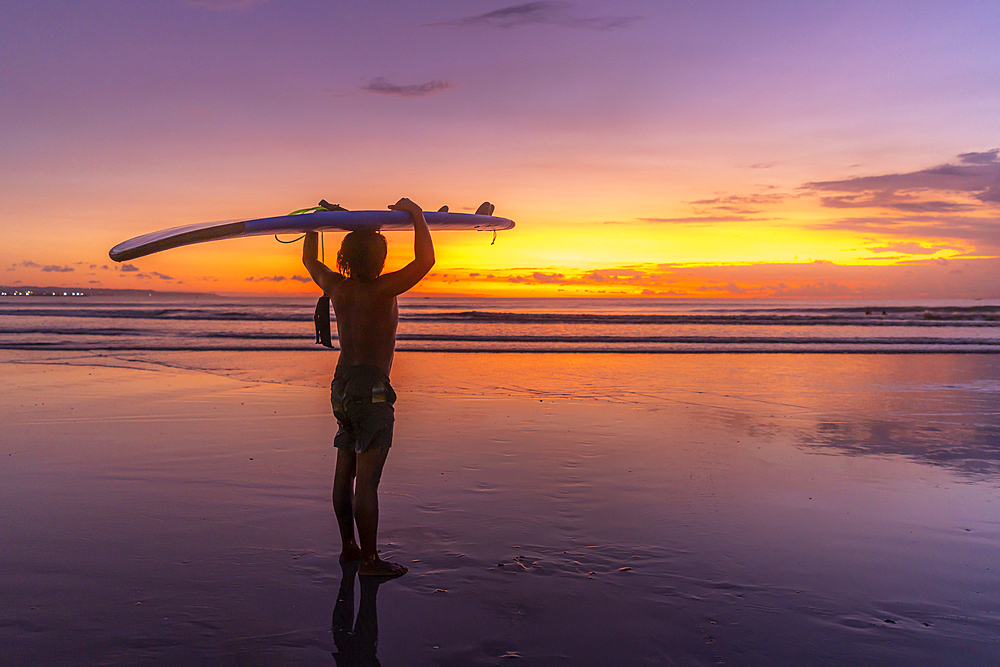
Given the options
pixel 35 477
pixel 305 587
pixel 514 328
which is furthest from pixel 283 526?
pixel 514 328

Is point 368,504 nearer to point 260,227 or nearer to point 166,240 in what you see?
point 260,227

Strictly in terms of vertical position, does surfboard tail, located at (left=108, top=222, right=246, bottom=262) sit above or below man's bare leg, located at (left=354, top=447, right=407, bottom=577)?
above

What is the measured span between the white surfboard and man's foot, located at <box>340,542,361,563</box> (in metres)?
1.92

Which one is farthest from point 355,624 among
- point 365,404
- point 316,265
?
point 316,265

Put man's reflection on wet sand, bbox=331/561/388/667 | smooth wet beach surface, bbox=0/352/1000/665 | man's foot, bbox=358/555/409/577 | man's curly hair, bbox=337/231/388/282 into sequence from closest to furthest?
man's reflection on wet sand, bbox=331/561/388/667
smooth wet beach surface, bbox=0/352/1000/665
man's foot, bbox=358/555/409/577
man's curly hair, bbox=337/231/388/282

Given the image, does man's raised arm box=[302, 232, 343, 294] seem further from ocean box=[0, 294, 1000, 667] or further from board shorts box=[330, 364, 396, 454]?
ocean box=[0, 294, 1000, 667]

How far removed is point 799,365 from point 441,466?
12.2 m

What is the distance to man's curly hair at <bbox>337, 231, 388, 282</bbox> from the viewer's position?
12.5 feet

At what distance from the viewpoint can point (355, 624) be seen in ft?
10.6

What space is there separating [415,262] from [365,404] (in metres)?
0.86

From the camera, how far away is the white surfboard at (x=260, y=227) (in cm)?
380

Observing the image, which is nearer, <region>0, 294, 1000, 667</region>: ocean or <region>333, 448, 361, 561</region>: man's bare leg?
<region>0, 294, 1000, 667</region>: ocean

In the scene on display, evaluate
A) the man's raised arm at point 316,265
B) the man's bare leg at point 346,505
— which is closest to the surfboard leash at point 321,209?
the man's raised arm at point 316,265

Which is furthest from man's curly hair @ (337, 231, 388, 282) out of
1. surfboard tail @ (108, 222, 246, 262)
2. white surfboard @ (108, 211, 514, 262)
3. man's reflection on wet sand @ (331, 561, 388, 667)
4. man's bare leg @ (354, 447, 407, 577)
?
man's reflection on wet sand @ (331, 561, 388, 667)
